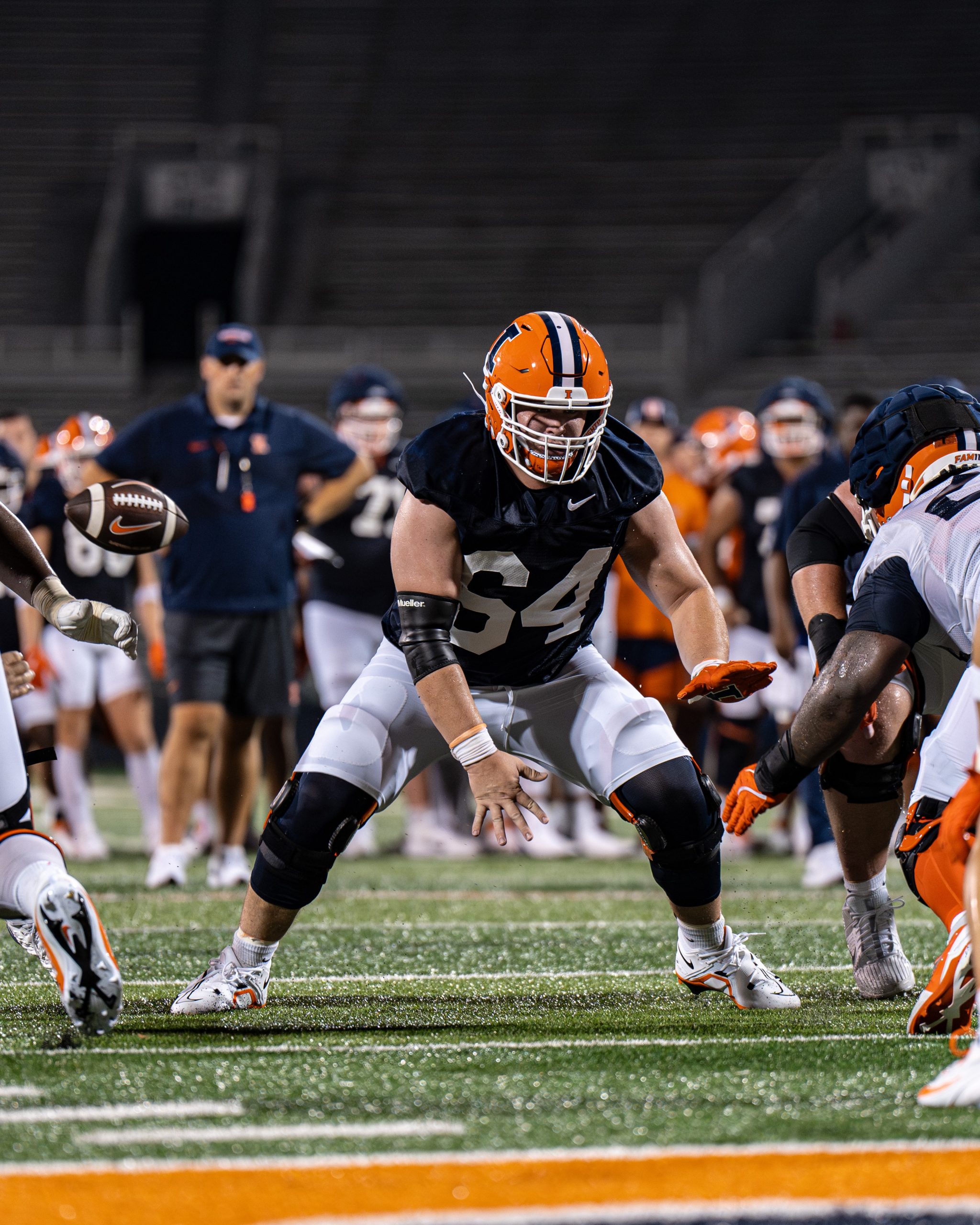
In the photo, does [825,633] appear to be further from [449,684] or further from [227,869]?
[227,869]

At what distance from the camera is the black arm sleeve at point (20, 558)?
3.65m

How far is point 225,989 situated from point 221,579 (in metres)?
2.95

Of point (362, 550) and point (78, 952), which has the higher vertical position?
point (78, 952)

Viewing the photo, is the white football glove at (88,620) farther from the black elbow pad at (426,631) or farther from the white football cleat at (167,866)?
the white football cleat at (167,866)

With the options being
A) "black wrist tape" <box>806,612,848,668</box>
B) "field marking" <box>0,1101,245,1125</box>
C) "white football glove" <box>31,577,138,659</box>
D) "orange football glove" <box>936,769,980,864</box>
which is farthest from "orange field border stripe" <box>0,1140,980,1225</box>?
"black wrist tape" <box>806,612,848,668</box>

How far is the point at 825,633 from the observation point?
4016 mm

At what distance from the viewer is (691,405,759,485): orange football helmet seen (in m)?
9.24

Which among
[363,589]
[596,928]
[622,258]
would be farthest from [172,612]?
[622,258]

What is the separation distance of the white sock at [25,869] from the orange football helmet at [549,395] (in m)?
1.21

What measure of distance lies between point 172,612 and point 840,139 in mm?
15494

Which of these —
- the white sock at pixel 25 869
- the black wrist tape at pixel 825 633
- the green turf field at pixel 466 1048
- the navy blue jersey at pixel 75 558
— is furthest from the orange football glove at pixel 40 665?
the black wrist tape at pixel 825 633

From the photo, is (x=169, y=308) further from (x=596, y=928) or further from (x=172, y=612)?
(x=596, y=928)

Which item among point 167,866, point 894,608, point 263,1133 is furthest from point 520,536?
point 167,866

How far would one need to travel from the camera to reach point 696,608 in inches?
146
